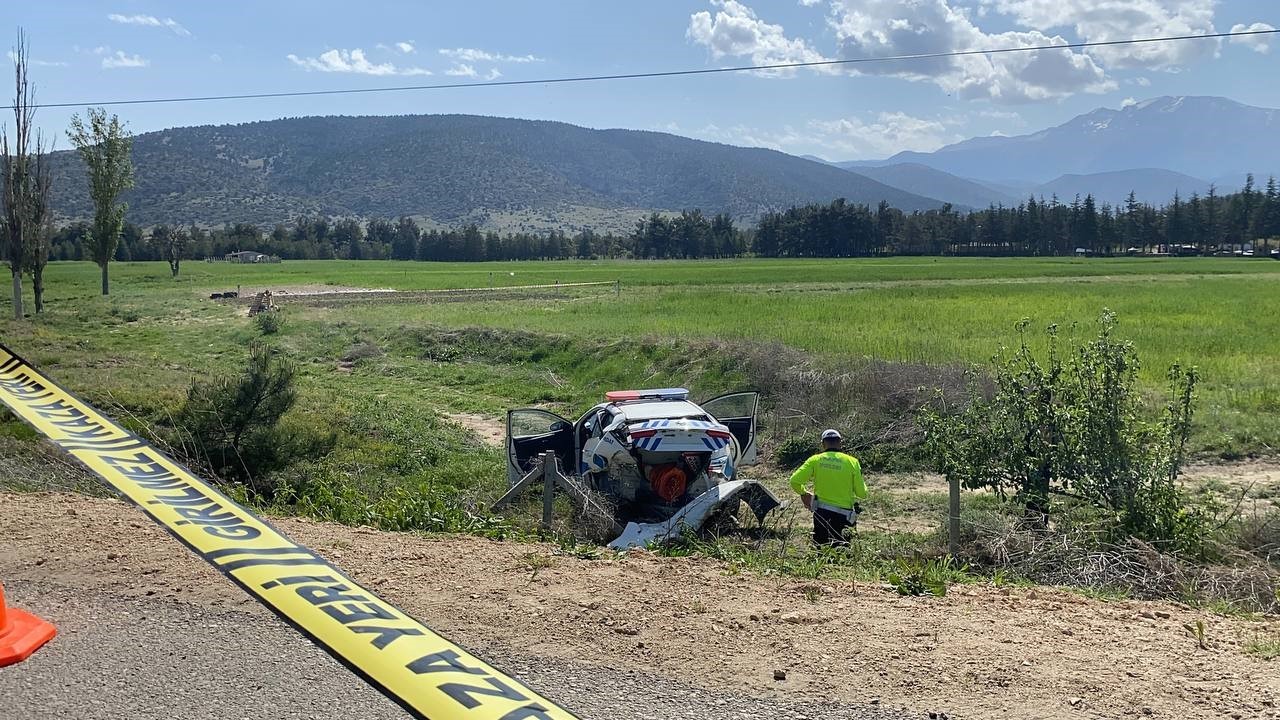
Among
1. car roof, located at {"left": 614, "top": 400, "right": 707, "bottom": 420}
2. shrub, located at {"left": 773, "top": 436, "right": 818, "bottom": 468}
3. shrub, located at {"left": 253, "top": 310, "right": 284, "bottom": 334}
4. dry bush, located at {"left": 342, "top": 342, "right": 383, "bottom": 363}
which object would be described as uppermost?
car roof, located at {"left": 614, "top": 400, "right": 707, "bottom": 420}

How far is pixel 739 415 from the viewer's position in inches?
460

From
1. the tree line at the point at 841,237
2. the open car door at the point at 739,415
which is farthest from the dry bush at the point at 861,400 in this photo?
the tree line at the point at 841,237

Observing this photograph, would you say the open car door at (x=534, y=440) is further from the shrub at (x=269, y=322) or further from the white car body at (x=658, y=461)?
the shrub at (x=269, y=322)

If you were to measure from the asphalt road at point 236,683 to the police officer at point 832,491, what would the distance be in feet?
15.2

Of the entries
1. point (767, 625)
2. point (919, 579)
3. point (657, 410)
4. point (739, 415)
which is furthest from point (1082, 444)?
point (767, 625)

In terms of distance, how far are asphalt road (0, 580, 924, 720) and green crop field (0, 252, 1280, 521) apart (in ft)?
11.3

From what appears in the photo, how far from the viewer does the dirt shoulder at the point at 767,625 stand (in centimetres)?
429

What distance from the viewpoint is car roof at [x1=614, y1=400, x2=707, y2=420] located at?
987 centimetres

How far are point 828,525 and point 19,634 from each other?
6.20 m

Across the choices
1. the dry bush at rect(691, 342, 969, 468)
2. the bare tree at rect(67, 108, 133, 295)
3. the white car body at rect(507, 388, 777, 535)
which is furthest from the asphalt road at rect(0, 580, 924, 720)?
the bare tree at rect(67, 108, 133, 295)

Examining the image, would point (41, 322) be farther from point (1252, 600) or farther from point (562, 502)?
point (1252, 600)

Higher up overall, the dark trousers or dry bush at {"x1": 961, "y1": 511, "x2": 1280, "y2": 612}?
dry bush at {"x1": 961, "y1": 511, "x2": 1280, "y2": 612}

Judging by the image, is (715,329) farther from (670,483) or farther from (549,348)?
(670,483)

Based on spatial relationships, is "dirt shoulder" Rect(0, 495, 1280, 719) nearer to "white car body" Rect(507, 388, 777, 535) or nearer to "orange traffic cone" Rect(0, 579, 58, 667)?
"orange traffic cone" Rect(0, 579, 58, 667)
